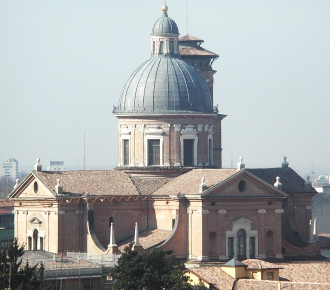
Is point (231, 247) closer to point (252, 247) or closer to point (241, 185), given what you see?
point (252, 247)

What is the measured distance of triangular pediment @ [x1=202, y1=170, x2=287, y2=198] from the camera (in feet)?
278

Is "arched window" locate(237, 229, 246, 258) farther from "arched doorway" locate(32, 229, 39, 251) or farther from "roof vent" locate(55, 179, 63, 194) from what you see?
"arched doorway" locate(32, 229, 39, 251)

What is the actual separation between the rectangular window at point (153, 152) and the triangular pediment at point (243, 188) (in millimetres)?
6561

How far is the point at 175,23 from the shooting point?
304 feet

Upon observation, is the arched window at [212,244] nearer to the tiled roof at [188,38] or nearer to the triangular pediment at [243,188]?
the triangular pediment at [243,188]

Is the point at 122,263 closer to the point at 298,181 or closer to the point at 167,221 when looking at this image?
the point at 167,221

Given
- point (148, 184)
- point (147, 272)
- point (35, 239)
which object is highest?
point (148, 184)

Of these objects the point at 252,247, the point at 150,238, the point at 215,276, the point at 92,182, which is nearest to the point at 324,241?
the point at 252,247

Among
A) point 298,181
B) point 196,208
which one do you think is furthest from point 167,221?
point 298,181

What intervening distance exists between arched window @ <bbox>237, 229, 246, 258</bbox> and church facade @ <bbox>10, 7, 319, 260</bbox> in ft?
0.17

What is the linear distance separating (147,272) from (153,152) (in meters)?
14.9

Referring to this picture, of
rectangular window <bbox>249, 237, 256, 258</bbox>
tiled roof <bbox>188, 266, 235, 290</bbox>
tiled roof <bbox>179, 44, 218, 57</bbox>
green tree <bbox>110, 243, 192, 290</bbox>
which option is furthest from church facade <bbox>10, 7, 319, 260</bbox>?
tiled roof <bbox>179, 44, 218, 57</bbox>

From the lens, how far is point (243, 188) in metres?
85.6

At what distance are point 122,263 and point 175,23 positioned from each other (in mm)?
20252
